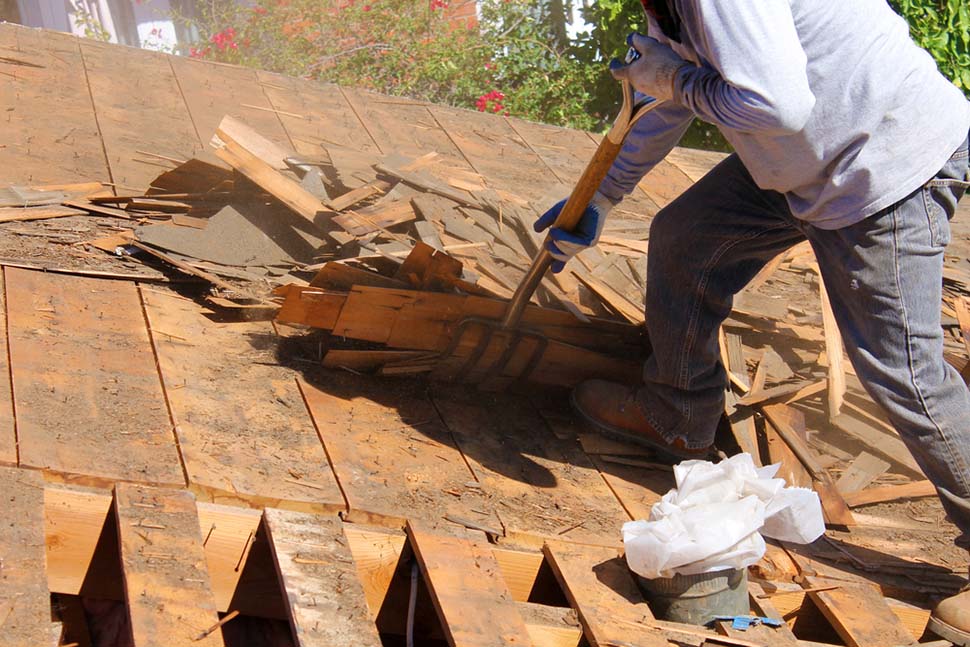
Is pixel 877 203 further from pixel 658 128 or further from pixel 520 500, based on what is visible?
pixel 520 500

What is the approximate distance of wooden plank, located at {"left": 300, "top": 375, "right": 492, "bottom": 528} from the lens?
2760mm

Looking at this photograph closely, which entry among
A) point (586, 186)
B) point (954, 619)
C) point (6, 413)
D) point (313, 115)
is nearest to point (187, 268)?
point (6, 413)

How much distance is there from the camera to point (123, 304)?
337cm

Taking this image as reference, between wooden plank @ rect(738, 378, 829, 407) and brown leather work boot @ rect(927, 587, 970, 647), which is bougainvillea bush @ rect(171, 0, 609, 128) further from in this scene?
brown leather work boot @ rect(927, 587, 970, 647)

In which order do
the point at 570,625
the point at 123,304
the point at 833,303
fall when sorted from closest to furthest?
the point at 570,625
the point at 833,303
the point at 123,304

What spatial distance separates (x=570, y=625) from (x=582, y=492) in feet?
2.18

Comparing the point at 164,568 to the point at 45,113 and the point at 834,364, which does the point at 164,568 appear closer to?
the point at 834,364

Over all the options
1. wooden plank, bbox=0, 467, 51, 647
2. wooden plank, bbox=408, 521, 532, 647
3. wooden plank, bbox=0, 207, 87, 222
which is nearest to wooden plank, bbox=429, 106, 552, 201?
wooden plank, bbox=0, 207, 87, 222

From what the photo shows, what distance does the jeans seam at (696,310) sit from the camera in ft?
9.71

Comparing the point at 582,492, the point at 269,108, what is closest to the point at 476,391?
the point at 582,492

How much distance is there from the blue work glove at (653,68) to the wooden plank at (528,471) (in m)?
1.21

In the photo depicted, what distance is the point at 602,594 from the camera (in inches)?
102

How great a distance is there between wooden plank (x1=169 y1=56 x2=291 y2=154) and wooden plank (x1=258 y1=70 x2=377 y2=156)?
60 millimetres

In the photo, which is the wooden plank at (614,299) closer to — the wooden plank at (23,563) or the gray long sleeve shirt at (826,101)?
the gray long sleeve shirt at (826,101)
